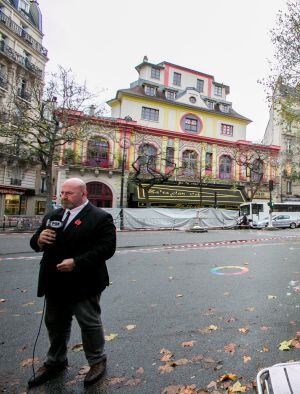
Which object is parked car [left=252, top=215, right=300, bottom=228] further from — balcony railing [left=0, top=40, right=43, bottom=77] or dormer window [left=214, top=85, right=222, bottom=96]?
balcony railing [left=0, top=40, right=43, bottom=77]

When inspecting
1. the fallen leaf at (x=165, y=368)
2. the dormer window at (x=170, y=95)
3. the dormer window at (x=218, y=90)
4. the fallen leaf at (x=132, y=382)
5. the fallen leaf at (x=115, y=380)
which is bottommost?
the fallen leaf at (x=115, y=380)

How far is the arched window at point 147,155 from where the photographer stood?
35.0m

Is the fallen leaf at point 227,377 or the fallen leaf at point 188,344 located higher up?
the fallen leaf at point 227,377

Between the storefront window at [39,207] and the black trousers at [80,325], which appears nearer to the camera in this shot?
the black trousers at [80,325]

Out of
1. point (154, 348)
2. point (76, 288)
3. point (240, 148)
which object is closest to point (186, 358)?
point (154, 348)

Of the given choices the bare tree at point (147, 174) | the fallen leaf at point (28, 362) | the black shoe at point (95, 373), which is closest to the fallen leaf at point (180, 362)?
the black shoe at point (95, 373)

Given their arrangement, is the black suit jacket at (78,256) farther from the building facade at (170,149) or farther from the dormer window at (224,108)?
the dormer window at (224,108)

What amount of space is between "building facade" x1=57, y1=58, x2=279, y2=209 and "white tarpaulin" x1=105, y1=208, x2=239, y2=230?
735 cm

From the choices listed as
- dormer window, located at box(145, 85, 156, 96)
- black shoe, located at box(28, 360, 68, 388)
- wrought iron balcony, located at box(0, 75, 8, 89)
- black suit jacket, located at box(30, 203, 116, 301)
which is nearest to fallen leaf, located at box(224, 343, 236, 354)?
black suit jacket, located at box(30, 203, 116, 301)

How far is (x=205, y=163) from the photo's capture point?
39.4 m

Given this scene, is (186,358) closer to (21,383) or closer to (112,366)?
(112,366)

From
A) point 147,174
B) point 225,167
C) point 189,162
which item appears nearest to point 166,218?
point 147,174

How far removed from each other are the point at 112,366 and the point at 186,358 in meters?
0.80

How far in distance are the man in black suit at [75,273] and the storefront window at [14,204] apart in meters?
29.3
